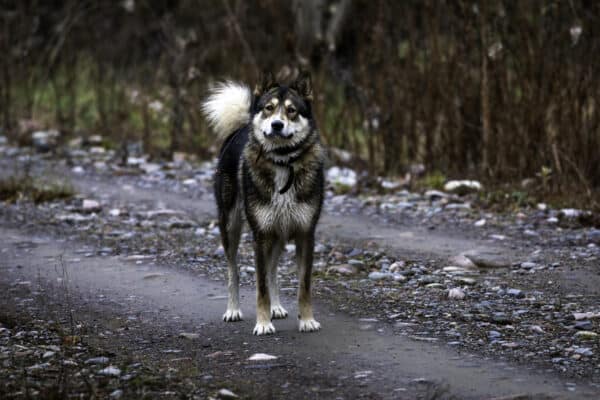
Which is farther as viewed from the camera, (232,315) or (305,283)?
(232,315)

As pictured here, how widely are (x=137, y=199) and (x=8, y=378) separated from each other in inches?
263

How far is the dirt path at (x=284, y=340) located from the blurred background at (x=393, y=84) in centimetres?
271

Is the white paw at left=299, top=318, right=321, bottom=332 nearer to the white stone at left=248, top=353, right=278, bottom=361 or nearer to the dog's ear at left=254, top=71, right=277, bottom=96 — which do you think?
the white stone at left=248, top=353, right=278, bottom=361

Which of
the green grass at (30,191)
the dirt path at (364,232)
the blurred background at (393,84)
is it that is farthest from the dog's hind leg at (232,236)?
the green grass at (30,191)

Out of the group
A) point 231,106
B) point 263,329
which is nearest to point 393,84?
point 231,106

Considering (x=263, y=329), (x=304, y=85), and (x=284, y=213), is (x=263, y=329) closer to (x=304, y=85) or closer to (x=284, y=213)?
(x=284, y=213)

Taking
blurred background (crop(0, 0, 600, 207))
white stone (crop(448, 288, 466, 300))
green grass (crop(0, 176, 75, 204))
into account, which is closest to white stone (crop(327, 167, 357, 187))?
blurred background (crop(0, 0, 600, 207))

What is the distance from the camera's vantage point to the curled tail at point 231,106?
6.33m

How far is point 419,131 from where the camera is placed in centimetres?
1140

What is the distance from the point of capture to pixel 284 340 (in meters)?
5.26

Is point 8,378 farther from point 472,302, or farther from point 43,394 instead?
point 472,302

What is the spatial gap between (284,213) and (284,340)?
0.76 m

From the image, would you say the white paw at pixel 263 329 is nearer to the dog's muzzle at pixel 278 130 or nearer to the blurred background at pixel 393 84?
the dog's muzzle at pixel 278 130

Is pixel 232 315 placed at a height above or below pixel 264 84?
below
